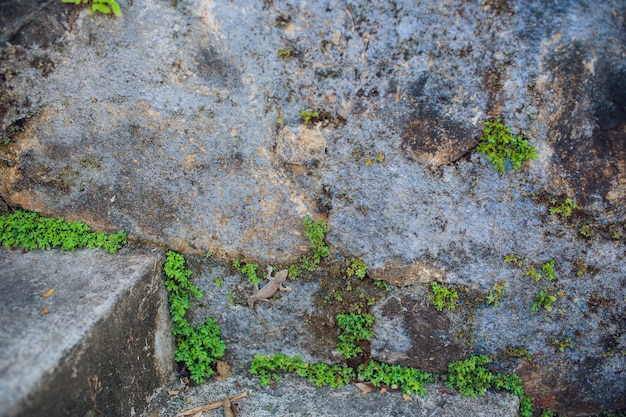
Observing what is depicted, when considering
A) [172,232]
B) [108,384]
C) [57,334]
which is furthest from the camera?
[172,232]

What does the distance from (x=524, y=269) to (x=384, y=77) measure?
1.17 metres

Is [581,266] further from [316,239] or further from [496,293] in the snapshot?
[316,239]

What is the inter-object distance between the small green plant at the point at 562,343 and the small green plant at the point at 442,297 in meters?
A: 0.55

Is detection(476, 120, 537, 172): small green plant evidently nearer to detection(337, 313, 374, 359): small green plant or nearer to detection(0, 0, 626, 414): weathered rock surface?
detection(0, 0, 626, 414): weathered rock surface

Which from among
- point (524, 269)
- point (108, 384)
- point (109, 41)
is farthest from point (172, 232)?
point (524, 269)

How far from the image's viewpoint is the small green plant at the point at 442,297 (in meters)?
2.36

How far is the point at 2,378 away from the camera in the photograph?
5.47 feet

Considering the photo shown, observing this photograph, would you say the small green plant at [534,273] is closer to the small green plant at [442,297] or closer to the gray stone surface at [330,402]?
the small green plant at [442,297]

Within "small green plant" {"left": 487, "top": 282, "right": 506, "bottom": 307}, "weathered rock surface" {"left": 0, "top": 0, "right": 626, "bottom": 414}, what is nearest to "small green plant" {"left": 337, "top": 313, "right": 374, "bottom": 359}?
"weathered rock surface" {"left": 0, "top": 0, "right": 626, "bottom": 414}

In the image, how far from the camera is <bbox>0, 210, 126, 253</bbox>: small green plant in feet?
7.98

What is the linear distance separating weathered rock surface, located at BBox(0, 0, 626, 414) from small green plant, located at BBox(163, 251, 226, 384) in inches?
10.3

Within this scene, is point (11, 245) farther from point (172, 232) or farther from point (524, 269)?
point (524, 269)

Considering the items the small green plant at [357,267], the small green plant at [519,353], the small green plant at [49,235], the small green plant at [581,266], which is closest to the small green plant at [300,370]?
the small green plant at [357,267]

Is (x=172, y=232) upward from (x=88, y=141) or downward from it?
downward
